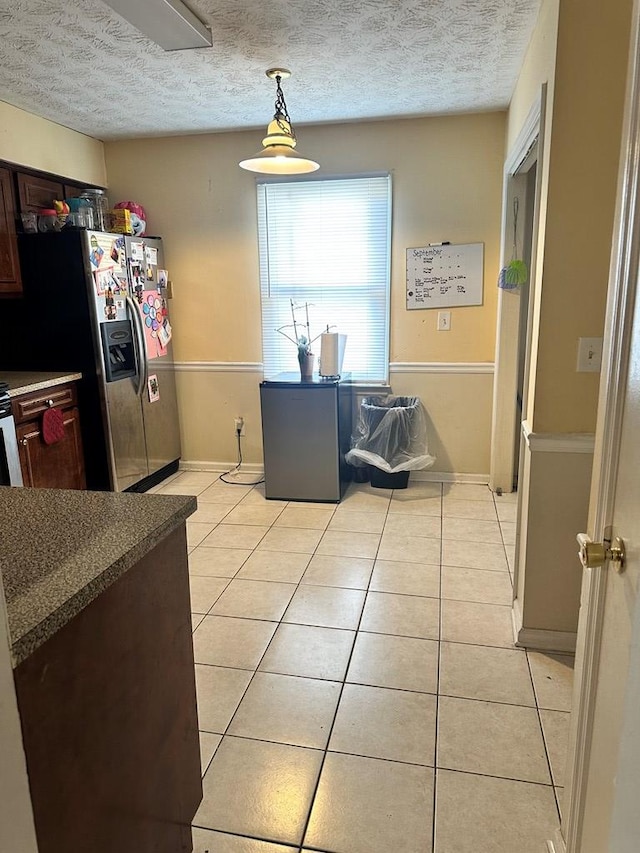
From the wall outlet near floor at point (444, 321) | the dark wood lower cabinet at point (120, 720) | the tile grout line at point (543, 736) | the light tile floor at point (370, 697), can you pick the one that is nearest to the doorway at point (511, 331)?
the wall outlet near floor at point (444, 321)

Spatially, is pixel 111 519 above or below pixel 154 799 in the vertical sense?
above

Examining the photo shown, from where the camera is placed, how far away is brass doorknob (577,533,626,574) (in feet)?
2.93

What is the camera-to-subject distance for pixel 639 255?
89 cm

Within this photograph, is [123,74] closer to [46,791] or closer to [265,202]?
[265,202]

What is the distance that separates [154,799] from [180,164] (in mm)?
4007

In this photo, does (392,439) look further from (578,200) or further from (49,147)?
(49,147)

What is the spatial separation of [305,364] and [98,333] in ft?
4.29

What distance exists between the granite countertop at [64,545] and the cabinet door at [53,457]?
169 centimetres

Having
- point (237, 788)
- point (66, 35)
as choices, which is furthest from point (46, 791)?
point (66, 35)

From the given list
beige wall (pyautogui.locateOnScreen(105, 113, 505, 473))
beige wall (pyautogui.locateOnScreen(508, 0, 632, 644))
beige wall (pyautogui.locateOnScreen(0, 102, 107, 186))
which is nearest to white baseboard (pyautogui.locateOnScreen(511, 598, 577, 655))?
beige wall (pyautogui.locateOnScreen(508, 0, 632, 644))

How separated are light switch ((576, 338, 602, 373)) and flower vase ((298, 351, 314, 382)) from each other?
210 cm

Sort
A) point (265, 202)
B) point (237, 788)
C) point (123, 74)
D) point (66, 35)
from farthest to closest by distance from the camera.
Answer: point (265, 202) < point (123, 74) < point (66, 35) < point (237, 788)

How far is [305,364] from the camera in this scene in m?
3.88

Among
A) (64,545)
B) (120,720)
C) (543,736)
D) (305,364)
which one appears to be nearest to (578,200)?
(543,736)
